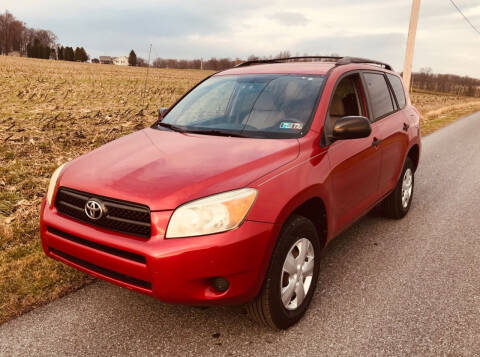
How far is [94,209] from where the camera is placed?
8.06 feet

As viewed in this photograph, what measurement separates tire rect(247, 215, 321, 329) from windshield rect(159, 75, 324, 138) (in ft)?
2.48

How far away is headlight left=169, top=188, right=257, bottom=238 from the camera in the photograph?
2.29 metres

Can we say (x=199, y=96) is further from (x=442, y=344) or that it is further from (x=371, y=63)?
Answer: (x=442, y=344)

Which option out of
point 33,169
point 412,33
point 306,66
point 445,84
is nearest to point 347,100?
point 306,66

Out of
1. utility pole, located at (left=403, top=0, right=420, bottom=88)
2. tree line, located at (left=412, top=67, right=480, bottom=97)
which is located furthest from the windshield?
tree line, located at (left=412, top=67, right=480, bottom=97)

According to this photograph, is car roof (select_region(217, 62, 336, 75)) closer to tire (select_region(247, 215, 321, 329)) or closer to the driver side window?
the driver side window

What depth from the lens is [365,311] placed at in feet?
9.74

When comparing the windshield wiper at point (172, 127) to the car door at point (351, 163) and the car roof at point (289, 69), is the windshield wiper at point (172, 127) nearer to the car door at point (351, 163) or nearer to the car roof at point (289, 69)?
the car roof at point (289, 69)

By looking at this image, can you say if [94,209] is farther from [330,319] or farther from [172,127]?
[330,319]

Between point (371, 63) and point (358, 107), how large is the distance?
0.92m

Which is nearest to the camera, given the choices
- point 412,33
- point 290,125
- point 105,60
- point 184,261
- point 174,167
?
point 184,261

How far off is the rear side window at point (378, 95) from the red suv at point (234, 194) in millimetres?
140

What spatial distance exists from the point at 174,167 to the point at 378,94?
8.35ft

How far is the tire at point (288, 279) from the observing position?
2523 millimetres
